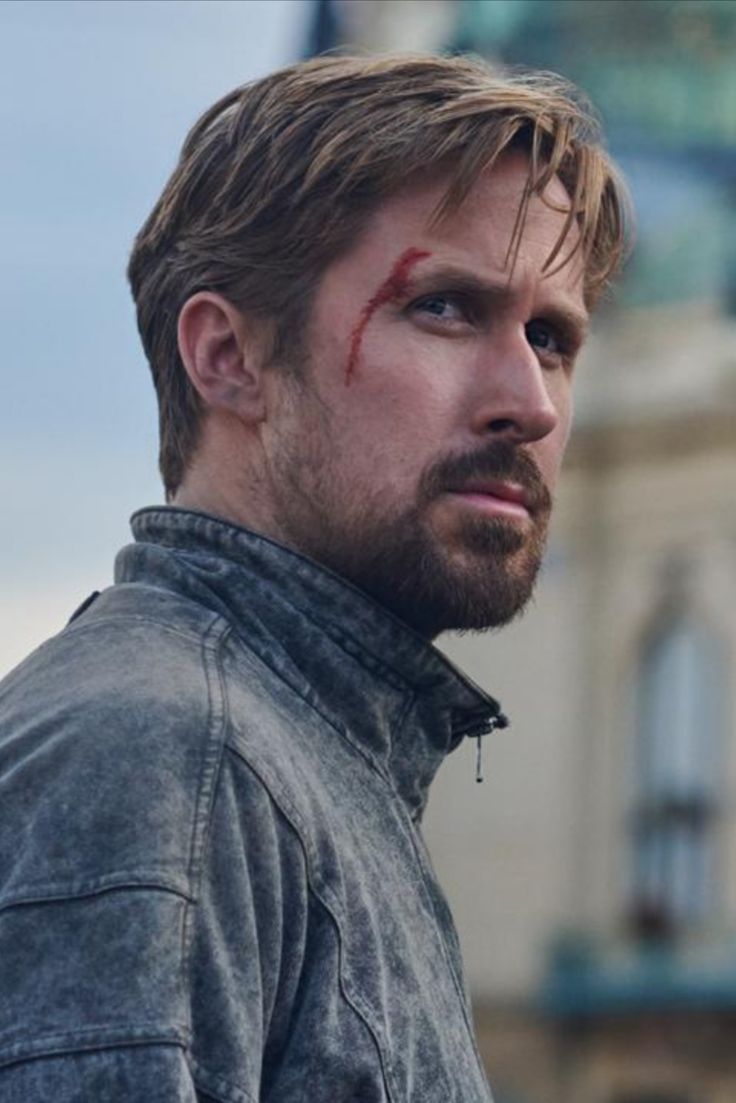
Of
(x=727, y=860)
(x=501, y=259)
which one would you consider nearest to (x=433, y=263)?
(x=501, y=259)

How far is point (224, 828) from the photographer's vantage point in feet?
9.16

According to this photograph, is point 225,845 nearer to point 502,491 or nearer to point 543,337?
point 502,491

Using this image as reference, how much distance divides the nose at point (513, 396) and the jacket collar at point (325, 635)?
182mm

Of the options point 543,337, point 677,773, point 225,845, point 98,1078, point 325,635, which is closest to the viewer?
point 98,1078

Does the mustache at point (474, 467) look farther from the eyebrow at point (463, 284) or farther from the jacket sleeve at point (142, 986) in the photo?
the jacket sleeve at point (142, 986)

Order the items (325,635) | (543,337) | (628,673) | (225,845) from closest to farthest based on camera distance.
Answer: (225,845) < (325,635) < (543,337) < (628,673)

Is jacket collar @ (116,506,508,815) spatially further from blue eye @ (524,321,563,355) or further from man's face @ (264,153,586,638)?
blue eye @ (524,321,563,355)

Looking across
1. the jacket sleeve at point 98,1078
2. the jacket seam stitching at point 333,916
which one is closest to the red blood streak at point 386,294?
the jacket seam stitching at point 333,916

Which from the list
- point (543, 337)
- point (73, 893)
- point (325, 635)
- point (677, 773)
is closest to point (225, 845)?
point (73, 893)

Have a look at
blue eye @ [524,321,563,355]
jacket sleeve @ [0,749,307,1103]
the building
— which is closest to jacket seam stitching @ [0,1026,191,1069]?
jacket sleeve @ [0,749,307,1103]

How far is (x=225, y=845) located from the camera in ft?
9.14

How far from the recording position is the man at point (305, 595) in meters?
2.74

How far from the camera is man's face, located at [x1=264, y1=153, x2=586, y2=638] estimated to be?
3199mm

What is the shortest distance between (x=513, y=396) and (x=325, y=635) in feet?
0.88
